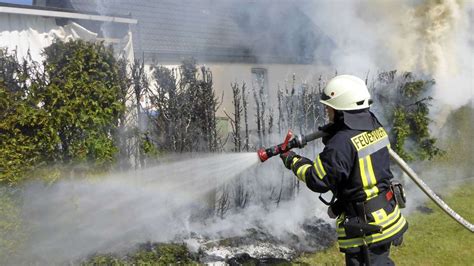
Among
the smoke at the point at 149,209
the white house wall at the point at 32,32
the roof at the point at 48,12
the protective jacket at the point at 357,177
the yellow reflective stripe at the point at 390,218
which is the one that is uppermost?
the roof at the point at 48,12

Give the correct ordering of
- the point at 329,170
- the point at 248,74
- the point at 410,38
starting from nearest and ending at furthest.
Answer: the point at 329,170, the point at 410,38, the point at 248,74

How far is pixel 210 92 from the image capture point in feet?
18.2

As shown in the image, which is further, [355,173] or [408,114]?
[408,114]

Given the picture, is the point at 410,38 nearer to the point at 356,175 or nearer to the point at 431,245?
the point at 431,245

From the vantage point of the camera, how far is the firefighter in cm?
301

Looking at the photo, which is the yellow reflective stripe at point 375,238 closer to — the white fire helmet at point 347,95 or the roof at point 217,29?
the white fire helmet at point 347,95

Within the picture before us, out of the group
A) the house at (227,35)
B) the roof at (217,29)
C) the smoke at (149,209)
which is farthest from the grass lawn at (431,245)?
the roof at (217,29)

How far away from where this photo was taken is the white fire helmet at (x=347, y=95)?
3.20 meters

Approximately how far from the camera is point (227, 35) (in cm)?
1194

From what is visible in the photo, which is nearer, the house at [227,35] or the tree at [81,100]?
the tree at [81,100]

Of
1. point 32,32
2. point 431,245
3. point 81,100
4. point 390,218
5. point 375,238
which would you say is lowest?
point 431,245

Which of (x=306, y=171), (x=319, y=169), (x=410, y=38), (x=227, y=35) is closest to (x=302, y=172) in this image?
(x=306, y=171)

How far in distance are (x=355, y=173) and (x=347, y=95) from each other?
0.62 metres

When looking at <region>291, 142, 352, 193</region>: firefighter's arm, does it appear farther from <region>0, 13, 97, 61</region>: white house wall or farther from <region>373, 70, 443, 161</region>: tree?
<region>0, 13, 97, 61</region>: white house wall
